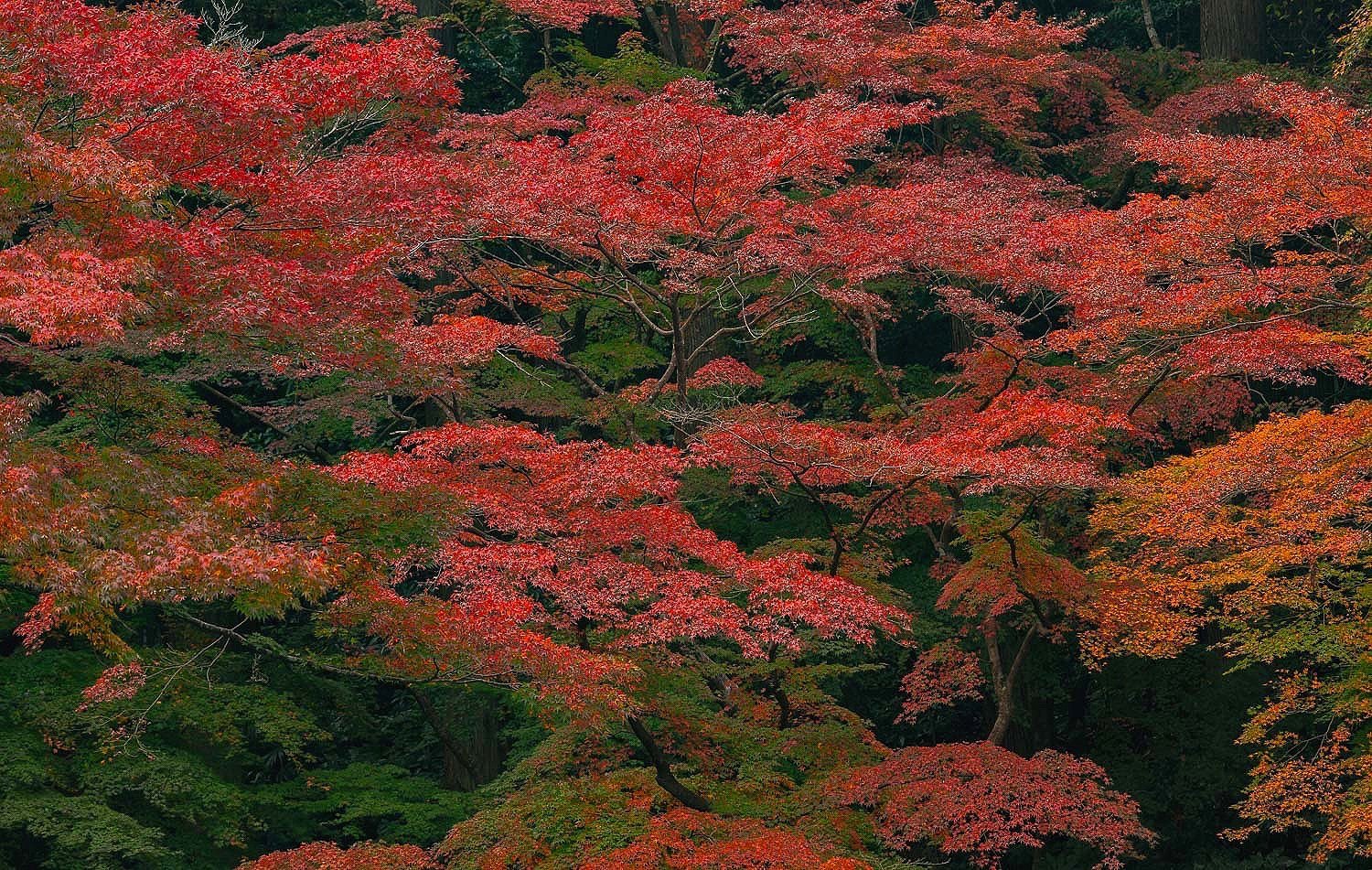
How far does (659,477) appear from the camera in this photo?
10289 millimetres

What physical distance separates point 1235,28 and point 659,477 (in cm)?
1267

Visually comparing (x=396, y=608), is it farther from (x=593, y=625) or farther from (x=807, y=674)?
(x=807, y=674)

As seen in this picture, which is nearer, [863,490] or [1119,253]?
[1119,253]

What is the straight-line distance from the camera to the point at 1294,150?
1070cm

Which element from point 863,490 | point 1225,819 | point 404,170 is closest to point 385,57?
point 404,170

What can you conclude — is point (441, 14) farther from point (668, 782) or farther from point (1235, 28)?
point (668, 782)

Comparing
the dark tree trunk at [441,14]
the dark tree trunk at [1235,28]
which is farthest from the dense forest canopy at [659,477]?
the dark tree trunk at [1235,28]

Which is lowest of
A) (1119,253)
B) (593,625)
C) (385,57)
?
(593,625)

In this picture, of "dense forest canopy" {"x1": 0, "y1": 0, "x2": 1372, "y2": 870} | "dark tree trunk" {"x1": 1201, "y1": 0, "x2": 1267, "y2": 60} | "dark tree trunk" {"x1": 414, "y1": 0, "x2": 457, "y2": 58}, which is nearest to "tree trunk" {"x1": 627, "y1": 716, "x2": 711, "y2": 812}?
"dense forest canopy" {"x1": 0, "y1": 0, "x2": 1372, "y2": 870}

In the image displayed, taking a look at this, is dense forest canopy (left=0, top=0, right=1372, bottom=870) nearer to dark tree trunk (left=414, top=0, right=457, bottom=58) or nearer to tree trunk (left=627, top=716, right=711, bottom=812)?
tree trunk (left=627, top=716, right=711, bottom=812)

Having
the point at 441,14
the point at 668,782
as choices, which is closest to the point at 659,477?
the point at 668,782

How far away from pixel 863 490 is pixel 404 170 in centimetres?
579

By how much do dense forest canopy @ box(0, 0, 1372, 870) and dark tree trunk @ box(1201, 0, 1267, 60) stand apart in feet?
6.65

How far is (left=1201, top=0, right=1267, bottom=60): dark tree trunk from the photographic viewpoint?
1786cm
